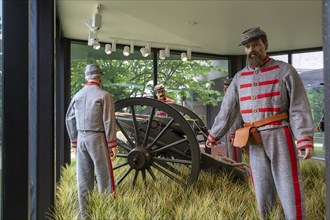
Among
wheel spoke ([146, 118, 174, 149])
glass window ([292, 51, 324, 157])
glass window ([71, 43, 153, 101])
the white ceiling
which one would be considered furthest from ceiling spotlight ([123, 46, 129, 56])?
glass window ([292, 51, 324, 157])

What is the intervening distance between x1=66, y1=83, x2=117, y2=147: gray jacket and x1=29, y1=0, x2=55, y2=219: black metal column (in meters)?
0.35

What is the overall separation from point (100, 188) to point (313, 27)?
4.20 m

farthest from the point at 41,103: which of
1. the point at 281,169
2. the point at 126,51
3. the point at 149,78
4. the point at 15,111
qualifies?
the point at 149,78

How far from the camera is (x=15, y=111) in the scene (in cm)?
147

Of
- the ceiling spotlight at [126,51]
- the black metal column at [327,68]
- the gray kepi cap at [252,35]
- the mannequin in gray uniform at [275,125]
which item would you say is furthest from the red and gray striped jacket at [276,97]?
the ceiling spotlight at [126,51]

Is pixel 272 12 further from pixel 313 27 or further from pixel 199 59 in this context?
pixel 199 59

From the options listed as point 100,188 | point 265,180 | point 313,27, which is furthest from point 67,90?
point 265,180

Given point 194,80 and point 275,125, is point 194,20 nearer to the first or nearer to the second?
point 194,80

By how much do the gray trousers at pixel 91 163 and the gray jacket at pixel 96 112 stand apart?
63 mm

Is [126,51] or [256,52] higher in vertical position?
[126,51]

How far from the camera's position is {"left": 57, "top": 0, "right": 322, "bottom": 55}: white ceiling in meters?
4.18

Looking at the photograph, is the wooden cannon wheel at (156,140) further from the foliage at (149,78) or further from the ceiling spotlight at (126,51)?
the foliage at (149,78)

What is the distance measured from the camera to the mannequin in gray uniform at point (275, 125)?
1899 mm

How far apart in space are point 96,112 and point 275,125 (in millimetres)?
1362
